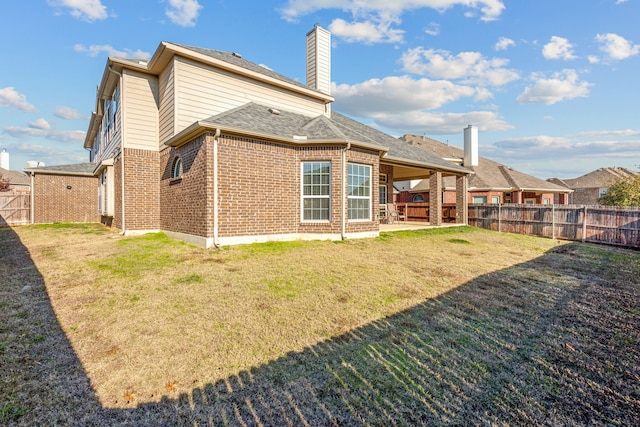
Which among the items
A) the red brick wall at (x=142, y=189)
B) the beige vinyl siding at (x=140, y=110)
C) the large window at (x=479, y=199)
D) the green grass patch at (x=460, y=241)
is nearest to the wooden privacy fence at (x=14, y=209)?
the red brick wall at (x=142, y=189)

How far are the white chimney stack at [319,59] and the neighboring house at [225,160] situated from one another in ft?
6.01

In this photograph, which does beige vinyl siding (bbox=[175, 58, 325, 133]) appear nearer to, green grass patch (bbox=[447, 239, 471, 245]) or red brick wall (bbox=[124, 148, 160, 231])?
red brick wall (bbox=[124, 148, 160, 231])

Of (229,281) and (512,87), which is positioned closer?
(229,281)

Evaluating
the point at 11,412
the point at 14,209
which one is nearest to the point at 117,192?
the point at 14,209

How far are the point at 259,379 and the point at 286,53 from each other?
15.5 metres

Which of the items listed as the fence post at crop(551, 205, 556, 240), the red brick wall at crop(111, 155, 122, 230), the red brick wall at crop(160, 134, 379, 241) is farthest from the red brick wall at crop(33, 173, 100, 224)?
the fence post at crop(551, 205, 556, 240)

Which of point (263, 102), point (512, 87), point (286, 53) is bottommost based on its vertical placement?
point (263, 102)

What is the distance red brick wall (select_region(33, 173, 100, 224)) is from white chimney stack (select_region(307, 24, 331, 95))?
550 inches

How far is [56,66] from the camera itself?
13.8m

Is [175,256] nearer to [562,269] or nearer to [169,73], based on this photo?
[169,73]

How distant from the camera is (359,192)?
10.4 m

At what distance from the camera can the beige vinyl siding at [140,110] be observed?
34.6ft

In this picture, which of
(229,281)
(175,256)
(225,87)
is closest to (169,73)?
(225,87)

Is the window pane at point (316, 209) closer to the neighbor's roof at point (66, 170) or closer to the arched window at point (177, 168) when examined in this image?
the arched window at point (177, 168)
